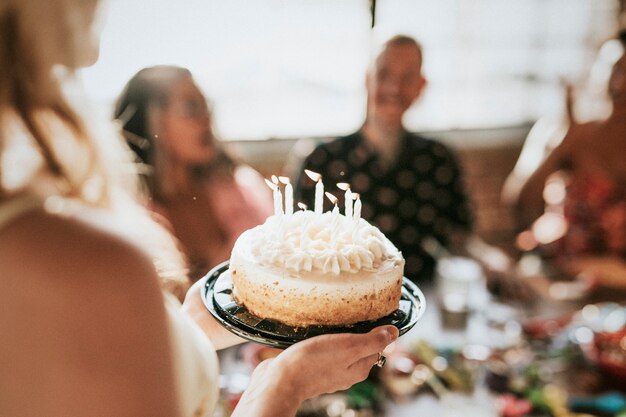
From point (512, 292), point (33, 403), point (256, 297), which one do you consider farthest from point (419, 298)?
point (512, 292)

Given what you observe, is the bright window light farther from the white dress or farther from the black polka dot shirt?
the white dress

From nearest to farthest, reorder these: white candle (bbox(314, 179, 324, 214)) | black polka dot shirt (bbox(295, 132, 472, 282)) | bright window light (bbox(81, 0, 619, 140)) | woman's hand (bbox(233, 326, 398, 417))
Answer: woman's hand (bbox(233, 326, 398, 417)), white candle (bbox(314, 179, 324, 214)), black polka dot shirt (bbox(295, 132, 472, 282)), bright window light (bbox(81, 0, 619, 140))

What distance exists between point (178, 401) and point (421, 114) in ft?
14.7

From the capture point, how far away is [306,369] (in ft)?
3.21

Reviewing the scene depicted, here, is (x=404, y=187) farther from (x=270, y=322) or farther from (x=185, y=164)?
(x=270, y=322)

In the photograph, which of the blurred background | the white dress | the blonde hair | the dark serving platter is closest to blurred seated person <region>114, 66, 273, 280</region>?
the blurred background

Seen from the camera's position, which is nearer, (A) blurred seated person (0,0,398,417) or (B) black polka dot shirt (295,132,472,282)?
(A) blurred seated person (0,0,398,417)

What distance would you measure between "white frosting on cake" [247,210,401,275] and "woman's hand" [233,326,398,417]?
0.50ft

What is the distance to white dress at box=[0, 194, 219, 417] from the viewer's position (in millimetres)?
699

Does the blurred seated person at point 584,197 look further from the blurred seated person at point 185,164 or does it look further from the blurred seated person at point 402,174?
the blurred seated person at point 185,164

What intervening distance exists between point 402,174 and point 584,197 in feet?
3.54

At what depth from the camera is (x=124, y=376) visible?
0.71 meters

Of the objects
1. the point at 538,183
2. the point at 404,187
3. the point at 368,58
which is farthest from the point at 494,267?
the point at 368,58

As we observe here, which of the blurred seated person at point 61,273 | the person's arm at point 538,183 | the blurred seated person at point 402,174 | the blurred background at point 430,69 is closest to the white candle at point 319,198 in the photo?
the blurred seated person at point 61,273
